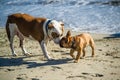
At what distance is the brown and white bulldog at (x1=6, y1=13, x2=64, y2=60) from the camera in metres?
7.24

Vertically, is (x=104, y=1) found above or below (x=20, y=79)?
above

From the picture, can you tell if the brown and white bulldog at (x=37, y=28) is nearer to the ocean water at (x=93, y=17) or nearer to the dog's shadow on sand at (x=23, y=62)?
the dog's shadow on sand at (x=23, y=62)

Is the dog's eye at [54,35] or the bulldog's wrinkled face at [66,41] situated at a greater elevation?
the dog's eye at [54,35]

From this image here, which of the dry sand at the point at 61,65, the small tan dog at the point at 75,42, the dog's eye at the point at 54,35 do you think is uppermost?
the dog's eye at the point at 54,35

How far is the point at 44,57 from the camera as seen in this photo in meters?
8.27

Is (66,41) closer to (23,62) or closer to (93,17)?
(23,62)

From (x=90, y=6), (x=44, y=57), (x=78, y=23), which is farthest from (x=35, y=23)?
(x=90, y=6)

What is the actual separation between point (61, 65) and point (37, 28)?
1.15 metres

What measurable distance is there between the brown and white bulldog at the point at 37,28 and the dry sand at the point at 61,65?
397mm

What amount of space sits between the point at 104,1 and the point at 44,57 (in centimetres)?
1214

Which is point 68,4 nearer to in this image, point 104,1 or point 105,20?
point 104,1

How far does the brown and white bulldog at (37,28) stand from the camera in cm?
724

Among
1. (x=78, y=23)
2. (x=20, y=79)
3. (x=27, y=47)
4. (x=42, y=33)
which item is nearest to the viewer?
(x=20, y=79)

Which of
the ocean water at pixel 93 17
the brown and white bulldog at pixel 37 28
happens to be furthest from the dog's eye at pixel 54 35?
the ocean water at pixel 93 17
